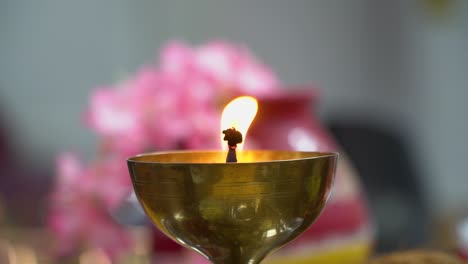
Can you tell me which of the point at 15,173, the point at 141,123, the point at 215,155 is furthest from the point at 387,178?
the point at 215,155

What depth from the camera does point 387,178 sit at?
1698 millimetres

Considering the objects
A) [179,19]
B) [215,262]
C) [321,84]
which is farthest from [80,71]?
[215,262]

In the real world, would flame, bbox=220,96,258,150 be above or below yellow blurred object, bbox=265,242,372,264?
above

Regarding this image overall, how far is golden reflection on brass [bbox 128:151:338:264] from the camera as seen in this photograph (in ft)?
1.07

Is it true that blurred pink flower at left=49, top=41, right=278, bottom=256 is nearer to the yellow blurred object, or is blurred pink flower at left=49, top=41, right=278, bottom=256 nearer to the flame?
the yellow blurred object

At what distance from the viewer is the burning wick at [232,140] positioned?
→ 35cm

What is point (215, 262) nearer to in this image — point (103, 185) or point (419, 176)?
point (103, 185)

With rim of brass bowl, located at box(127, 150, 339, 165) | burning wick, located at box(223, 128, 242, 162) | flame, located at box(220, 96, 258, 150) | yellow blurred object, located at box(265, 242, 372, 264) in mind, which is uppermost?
flame, located at box(220, 96, 258, 150)

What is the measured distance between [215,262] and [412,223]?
1258 mm

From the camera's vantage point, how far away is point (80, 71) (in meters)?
2.69

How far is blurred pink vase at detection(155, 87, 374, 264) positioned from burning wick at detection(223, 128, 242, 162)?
30cm

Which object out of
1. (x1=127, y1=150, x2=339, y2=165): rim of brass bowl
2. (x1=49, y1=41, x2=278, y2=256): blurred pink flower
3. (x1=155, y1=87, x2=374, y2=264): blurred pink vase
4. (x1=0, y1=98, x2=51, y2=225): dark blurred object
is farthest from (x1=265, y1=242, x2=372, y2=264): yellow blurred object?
(x1=0, y1=98, x2=51, y2=225): dark blurred object

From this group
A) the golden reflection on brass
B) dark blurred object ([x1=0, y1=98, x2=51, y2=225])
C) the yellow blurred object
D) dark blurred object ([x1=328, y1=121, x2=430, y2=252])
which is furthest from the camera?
dark blurred object ([x1=0, y1=98, x2=51, y2=225])

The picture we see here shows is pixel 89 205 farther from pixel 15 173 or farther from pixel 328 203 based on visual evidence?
pixel 15 173
